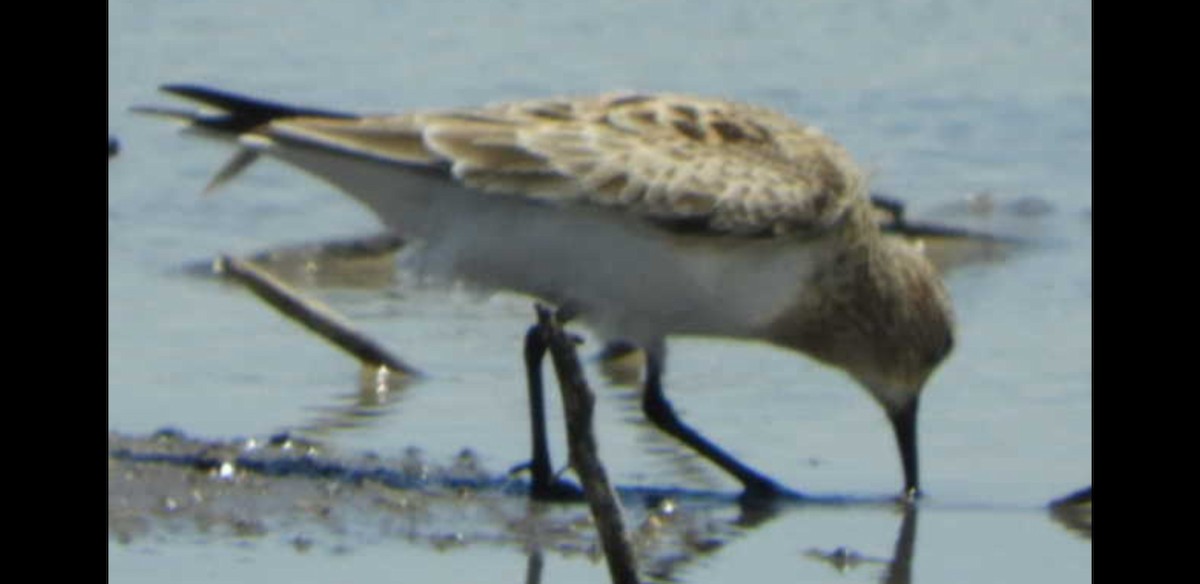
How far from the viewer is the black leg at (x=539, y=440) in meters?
7.41

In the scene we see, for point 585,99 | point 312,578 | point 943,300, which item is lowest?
point 312,578

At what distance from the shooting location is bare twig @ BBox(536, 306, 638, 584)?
17.2ft

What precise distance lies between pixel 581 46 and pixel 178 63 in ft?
6.22

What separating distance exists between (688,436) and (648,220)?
625mm

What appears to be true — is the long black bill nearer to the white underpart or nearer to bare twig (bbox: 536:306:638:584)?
the white underpart

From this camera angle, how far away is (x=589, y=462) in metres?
5.25

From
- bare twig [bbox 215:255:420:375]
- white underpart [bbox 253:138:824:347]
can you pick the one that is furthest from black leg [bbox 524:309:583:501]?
bare twig [bbox 215:255:420:375]

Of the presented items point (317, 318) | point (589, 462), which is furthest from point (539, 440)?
point (589, 462)

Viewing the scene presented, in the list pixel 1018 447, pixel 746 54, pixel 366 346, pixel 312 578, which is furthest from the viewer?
pixel 746 54

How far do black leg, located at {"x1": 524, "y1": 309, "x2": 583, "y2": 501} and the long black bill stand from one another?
0.91 m

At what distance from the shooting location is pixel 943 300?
8.29 meters
